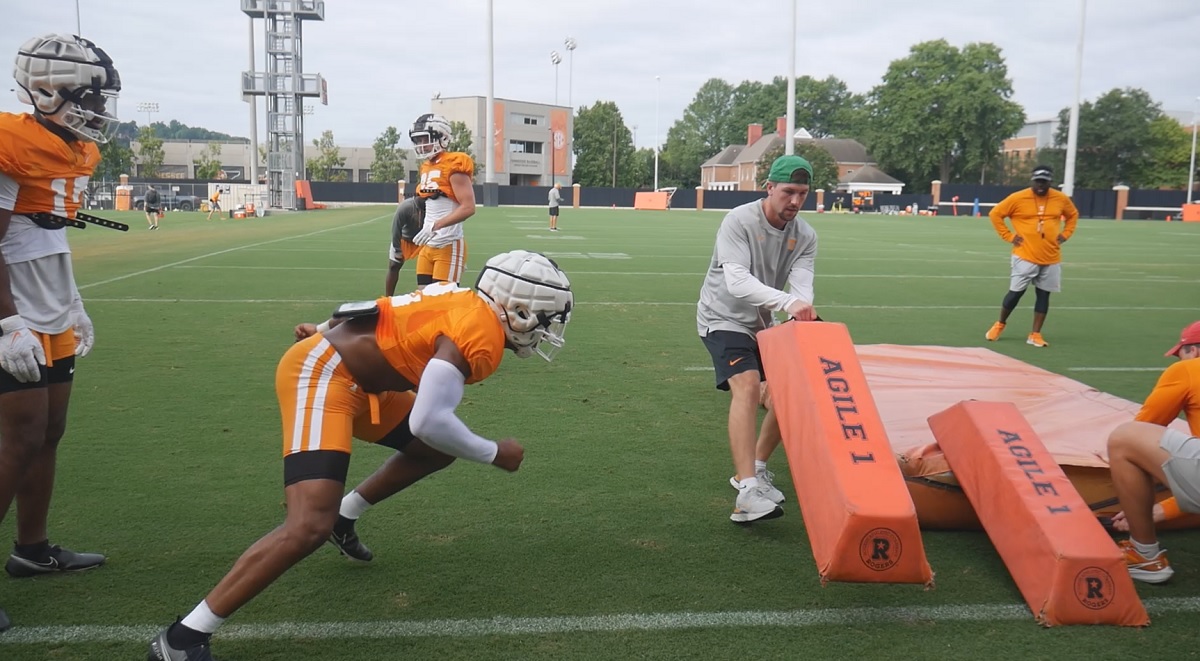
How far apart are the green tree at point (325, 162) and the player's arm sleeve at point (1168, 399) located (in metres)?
80.4

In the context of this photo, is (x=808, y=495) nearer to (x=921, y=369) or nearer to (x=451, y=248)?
(x=921, y=369)

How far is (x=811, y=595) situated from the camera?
3.78m

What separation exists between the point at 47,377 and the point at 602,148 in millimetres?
102712

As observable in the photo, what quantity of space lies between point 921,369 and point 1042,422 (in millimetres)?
1548

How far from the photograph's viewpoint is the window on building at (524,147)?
97188 millimetres

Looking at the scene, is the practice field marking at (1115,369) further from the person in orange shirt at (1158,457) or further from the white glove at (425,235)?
the white glove at (425,235)

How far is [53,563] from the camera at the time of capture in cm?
379

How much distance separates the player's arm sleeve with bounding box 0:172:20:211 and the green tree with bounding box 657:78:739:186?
409ft

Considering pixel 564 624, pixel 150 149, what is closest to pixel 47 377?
pixel 564 624

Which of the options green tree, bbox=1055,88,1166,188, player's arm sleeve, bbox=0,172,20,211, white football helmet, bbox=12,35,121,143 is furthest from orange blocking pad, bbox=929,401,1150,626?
green tree, bbox=1055,88,1166,188

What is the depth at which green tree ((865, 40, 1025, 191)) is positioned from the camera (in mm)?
83125

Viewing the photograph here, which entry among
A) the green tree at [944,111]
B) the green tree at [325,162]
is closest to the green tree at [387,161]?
the green tree at [325,162]

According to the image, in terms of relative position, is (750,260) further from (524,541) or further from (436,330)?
(436,330)

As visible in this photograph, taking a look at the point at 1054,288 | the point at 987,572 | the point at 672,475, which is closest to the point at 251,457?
the point at 672,475
